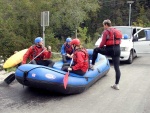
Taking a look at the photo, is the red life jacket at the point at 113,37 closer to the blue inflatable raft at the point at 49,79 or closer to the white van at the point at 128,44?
the blue inflatable raft at the point at 49,79

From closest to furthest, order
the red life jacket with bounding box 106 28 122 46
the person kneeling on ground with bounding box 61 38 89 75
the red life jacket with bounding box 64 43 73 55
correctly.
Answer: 1. the person kneeling on ground with bounding box 61 38 89 75
2. the red life jacket with bounding box 106 28 122 46
3. the red life jacket with bounding box 64 43 73 55

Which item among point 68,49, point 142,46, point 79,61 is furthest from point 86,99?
point 142,46

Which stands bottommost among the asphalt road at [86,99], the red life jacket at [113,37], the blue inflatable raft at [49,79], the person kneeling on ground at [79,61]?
the asphalt road at [86,99]

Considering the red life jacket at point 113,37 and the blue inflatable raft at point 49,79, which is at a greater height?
the red life jacket at point 113,37

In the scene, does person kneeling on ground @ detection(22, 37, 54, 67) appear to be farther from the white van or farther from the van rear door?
the van rear door

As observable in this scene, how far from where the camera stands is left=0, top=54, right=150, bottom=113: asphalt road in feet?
19.0

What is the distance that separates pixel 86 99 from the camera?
6.52 metres

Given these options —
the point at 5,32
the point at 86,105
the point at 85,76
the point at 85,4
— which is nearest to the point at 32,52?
the point at 85,76

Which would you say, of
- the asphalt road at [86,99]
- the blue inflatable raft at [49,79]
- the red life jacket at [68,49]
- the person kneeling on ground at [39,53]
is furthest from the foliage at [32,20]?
the blue inflatable raft at [49,79]

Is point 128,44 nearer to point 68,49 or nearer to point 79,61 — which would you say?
point 68,49

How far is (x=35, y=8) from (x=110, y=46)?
14.4 meters

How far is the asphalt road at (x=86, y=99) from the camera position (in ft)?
19.0

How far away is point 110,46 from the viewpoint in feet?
24.1

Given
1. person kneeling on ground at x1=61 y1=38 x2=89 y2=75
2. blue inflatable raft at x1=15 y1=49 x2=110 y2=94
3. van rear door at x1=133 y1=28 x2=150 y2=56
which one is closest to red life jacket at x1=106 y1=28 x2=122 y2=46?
Answer: person kneeling on ground at x1=61 y1=38 x2=89 y2=75
